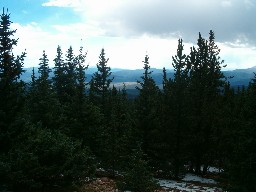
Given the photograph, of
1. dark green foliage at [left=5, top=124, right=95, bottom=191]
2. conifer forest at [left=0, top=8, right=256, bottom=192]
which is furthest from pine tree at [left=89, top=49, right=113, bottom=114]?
dark green foliage at [left=5, top=124, right=95, bottom=191]

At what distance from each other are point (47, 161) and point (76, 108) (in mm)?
8971

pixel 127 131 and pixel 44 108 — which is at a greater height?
pixel 44 108

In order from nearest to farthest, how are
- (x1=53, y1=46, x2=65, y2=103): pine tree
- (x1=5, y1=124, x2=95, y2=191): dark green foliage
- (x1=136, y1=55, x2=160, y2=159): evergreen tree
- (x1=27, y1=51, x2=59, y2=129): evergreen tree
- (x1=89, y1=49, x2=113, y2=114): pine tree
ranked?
(x1=5, y1=124, x2=95, y2=191): dark green foliage
(x1=27, y1=51, x2=59, y2=129): evergreen tree
(x1=136, y1=55, x2=160, y2=159): evergreen tree
(x1=53, y1=46, x2=65, y2=103): pine tree
(x1=89, y1=49, x2=113, y2=114): pine tree

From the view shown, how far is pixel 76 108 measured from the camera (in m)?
28.3

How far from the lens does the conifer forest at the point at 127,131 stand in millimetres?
18828

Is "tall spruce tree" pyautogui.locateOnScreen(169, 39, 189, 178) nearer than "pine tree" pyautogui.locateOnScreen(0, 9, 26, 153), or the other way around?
"pine tree" pyautogui.locateOnScreen(0, 9, 26, 153)

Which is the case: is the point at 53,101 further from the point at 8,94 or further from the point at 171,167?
the point at 171,167

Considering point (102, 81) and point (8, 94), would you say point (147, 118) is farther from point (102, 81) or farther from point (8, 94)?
point (102, 81)

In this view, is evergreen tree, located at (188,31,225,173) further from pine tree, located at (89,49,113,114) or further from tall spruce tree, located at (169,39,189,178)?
pine tree, located at (89,49,113,114)

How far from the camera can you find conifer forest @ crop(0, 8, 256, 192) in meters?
18.8

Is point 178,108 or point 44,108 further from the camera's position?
point 178,108

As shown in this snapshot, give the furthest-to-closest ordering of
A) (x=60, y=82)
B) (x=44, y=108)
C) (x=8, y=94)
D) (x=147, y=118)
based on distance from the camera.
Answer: (x=60, y=82), (x=147, y=118), (x=44, y=108), (x=8, y=94)

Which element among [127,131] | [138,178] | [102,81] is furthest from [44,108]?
[102,81]

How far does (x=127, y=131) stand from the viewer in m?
31.9
